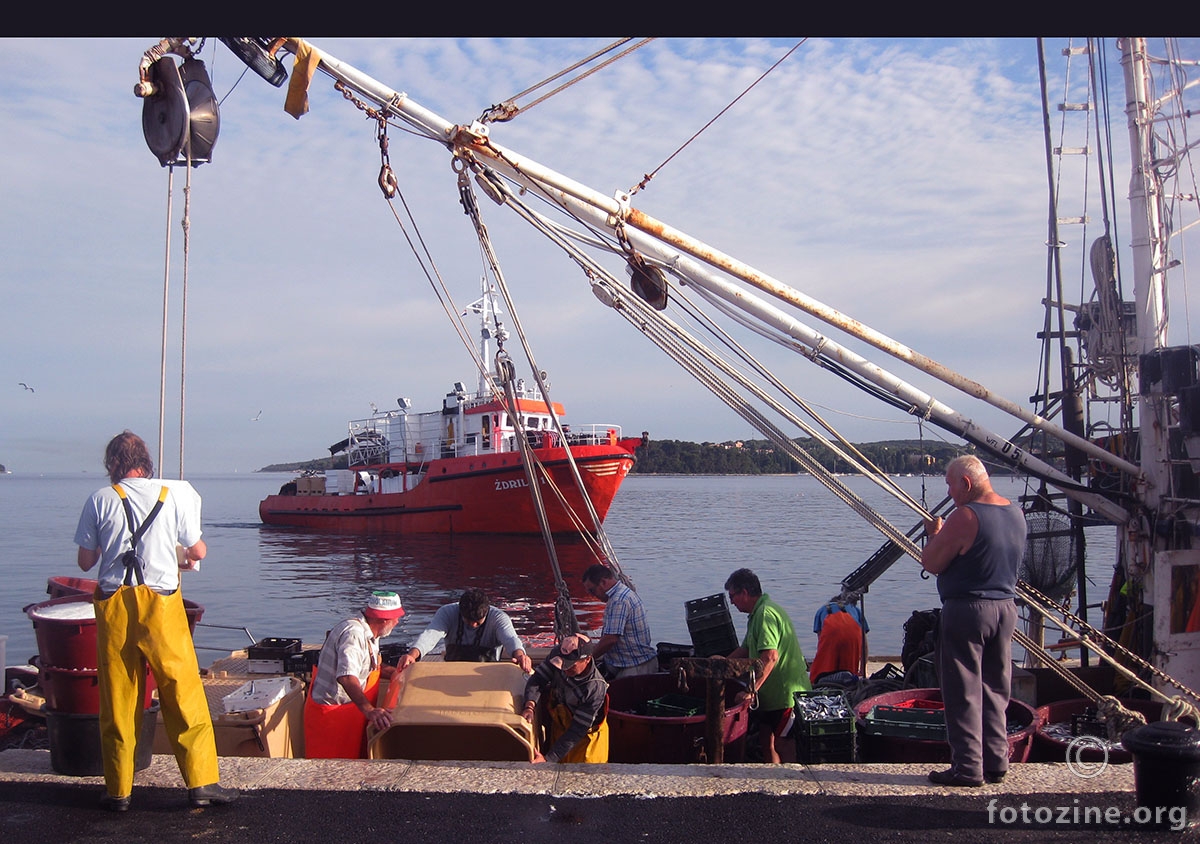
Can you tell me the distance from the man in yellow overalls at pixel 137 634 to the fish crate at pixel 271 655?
12.4 ft

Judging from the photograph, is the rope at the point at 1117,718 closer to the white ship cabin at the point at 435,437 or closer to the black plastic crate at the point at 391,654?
the black plastic crate at the point at 391,654

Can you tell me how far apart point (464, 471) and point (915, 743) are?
108 feet

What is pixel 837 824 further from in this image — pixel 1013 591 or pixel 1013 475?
pixel 1013 475

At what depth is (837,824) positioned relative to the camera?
3826mm

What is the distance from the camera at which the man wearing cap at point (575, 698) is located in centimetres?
525

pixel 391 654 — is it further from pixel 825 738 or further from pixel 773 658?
pixel 825 738

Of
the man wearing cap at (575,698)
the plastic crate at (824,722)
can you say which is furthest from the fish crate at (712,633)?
the man wearing cap at (575,698)

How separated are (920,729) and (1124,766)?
1.13 metres

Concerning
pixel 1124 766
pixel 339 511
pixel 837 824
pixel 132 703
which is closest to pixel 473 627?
pixel 132 703

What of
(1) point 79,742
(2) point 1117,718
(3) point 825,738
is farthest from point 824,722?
(1) point 79,742

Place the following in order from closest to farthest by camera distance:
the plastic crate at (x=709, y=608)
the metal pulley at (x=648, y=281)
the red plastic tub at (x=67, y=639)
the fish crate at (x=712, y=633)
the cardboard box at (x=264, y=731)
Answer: the red plastic tub at (x=67, y=639), the cardboard box at (x=264, y=731), the metal pulley at (x=648, y=281), the fish crate at (x=712, y=633), the plastic crate at (x=709, y=608)

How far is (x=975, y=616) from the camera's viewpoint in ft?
14.1

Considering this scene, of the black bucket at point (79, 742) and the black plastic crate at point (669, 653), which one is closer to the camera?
the black bucket at point (79, 742)

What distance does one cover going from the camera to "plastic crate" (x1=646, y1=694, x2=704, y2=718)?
20.1ft
